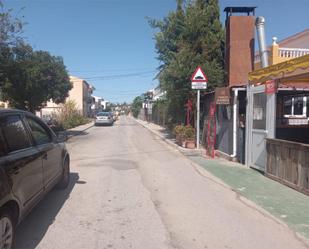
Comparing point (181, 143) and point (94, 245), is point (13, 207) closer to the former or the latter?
point (94, 245)

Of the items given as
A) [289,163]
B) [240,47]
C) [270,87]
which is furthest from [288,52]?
[289,163]

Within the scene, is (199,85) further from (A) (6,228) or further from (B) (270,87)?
(A) (6,228)

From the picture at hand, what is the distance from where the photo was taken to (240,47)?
51.0ft

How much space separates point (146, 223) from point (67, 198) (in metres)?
2.15

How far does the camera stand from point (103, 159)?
1277 centimetres

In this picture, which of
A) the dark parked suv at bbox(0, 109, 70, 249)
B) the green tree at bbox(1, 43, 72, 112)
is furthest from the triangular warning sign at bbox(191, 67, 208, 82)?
the dark parked suv at bbox(0, 109, 70, 249)

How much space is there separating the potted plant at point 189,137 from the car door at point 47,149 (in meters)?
9.51

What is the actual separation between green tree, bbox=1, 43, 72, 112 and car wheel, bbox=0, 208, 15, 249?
49.7 ft

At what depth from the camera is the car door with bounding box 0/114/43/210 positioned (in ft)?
14.5

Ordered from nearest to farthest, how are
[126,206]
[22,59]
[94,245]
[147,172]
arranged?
[94,245], [126,206], [147,172], [22,59]

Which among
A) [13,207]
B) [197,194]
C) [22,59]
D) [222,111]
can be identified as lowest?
[197,194]

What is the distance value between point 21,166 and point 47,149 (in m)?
1.59

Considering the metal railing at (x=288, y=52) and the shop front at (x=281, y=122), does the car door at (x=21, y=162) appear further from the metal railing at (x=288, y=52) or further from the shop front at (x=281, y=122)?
the metal railing at (x=288, y=52)

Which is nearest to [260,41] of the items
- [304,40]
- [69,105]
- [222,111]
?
[222,111]
